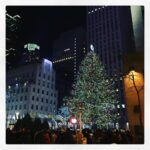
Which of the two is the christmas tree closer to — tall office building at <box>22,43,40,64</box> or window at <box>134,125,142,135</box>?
window at <box>134,125,142,135</box>

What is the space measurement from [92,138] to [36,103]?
32.8 m

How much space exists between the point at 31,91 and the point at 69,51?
21.1 m

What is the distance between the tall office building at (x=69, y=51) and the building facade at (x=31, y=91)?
7.96m

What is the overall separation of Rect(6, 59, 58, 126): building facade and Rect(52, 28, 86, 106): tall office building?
7964 millimetres

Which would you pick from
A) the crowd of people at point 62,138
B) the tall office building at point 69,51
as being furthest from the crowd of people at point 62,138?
the tall office building at point 69,51

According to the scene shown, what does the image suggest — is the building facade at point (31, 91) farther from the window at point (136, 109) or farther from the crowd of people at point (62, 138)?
the crowd of people at point (62, 138)

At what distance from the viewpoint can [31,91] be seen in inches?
1551

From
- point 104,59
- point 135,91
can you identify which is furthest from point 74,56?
point 135,91

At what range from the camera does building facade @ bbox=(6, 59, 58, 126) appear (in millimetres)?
38875

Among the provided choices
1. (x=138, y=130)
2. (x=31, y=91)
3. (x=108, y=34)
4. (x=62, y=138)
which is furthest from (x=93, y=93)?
(x=108, y=34)
